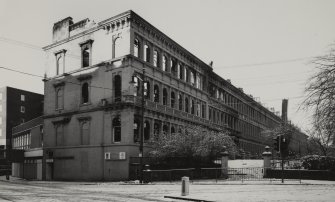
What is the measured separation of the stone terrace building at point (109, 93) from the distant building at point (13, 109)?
36.8 meters

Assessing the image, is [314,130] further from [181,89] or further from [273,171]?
[181,89]

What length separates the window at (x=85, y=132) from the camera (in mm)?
40653

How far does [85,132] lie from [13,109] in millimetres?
45576

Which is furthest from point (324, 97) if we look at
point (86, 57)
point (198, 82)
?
point (198, 82)

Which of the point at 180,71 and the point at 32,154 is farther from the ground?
the point at 180,71

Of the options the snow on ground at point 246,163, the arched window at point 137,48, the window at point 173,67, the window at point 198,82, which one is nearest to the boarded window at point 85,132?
the arched window at point 137,48

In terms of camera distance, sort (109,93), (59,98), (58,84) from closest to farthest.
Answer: (109,93) → (58,84) → (59,98)

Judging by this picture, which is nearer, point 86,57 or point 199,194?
point 199,194

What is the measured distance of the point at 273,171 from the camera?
30359 mm

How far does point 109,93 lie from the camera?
128ft

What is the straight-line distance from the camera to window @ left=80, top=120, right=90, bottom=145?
40.7 metres

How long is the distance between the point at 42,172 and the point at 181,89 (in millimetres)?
18601

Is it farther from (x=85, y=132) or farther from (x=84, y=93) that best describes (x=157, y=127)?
(x=84, y=93)

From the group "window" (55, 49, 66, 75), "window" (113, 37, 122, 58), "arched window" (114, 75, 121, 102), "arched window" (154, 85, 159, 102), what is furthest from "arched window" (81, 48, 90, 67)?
"arched window" (154, 85, 159, 102)
